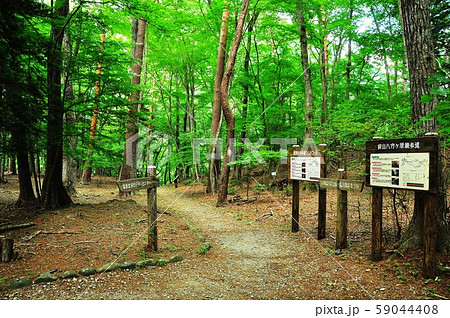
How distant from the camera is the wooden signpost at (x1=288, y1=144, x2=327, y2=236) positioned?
570cm

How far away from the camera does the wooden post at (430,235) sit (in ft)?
11.5

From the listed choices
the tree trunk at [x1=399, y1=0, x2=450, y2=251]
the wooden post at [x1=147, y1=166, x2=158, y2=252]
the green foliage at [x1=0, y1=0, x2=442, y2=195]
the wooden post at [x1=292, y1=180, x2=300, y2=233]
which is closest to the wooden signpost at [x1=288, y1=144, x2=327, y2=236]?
the wooden post at [x1=292, y1=180, x2=300, y2=233]

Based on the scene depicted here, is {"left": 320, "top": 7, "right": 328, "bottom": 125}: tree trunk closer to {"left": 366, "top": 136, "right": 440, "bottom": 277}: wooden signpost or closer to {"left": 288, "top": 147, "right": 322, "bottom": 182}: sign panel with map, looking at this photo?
{"left": 288, "top": 147, "right": 322, "bottom": 182}: sign panel with map

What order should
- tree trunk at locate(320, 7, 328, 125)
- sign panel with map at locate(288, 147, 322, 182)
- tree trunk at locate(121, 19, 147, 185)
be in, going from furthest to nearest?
tree trunk at locate(320, 7, 328, 125)
tree trunk at locate(121, 19, 147, 185)
sign panel with map at locate(288, 147, 322, 182)

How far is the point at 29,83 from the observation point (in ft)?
18.3

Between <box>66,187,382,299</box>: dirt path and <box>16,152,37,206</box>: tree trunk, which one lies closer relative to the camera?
<box>66,187,382,299</box>: dirt path

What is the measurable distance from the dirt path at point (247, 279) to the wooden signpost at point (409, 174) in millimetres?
568

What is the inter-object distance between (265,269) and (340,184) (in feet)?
6.87

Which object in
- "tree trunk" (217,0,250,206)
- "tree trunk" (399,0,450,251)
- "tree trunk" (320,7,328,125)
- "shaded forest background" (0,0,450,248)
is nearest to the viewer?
"tree trunk" (399,0,450,251)

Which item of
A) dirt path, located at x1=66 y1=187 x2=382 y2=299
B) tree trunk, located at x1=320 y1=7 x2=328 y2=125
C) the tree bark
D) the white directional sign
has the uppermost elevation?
tree trunk, located at x1=320 y1=7 x2=328 y2=125

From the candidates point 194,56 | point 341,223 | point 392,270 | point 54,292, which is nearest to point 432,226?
point 392,270

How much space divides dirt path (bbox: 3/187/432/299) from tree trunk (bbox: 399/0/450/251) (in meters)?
0.91

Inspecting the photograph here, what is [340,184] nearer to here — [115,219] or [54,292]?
[54,292]

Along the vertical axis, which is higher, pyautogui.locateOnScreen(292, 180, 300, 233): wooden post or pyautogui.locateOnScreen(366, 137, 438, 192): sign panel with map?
Answer: pyautogui.locateOnScreen(366, 137, 438, 192): sign panel with map
